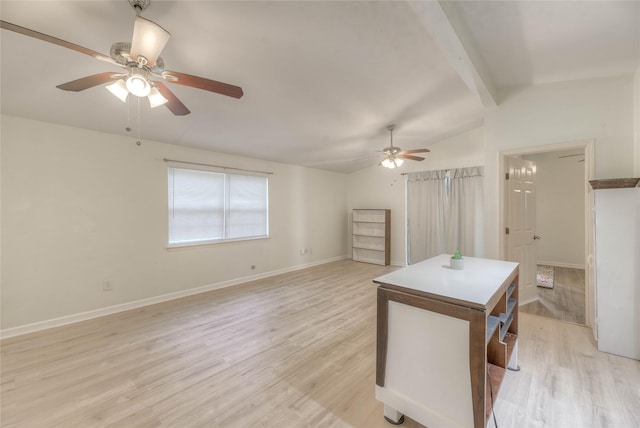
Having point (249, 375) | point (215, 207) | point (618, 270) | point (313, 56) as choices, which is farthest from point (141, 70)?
point (618, 270)

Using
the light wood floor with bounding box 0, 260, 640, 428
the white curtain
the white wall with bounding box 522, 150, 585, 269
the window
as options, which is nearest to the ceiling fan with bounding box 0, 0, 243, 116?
the light wood floor with bounding box 0, 260, 640, 428

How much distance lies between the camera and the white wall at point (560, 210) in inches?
215

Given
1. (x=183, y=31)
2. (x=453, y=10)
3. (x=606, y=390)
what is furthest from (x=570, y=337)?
(x=183, y=31)

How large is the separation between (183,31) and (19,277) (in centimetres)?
323

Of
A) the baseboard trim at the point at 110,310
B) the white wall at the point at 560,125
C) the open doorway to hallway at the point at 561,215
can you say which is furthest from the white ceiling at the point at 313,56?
the open doorway to hallway at the point at 561,215

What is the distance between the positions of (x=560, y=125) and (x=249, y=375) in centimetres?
429

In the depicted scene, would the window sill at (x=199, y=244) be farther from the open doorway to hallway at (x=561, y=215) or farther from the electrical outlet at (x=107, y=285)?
the open doorway to hallway at (x=561, y=215)

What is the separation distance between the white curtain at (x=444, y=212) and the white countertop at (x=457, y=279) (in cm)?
318

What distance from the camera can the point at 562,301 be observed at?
12.0 ft

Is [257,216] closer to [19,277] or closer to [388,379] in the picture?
[19,277]

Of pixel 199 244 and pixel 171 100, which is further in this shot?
pixel 199 244

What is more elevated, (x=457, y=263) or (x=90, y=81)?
(x=90, y=81)

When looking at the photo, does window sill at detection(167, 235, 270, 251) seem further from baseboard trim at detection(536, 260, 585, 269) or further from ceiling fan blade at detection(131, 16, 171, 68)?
baseboard trim at detection(536, 260, 585, 269)

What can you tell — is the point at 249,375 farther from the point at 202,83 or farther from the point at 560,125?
the point at 560,125
